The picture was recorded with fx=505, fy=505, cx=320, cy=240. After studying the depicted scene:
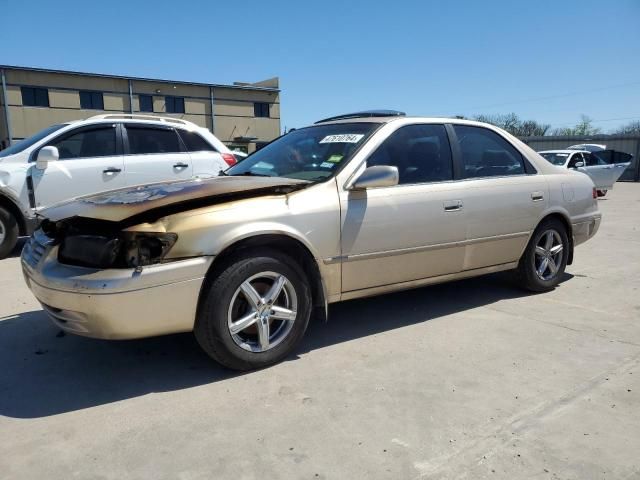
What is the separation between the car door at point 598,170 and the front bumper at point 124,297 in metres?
17.1

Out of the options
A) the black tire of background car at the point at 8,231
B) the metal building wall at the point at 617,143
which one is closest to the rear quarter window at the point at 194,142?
the black tire of background car at the point at 8,231

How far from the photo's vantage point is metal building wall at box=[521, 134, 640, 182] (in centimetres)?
2855

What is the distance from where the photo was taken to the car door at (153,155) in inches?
274

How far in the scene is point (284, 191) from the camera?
3.40 metres

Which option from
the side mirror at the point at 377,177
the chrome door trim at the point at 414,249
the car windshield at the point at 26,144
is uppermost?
the car windshield at the point at 26,144

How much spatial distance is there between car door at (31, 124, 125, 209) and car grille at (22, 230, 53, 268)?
3.19 m

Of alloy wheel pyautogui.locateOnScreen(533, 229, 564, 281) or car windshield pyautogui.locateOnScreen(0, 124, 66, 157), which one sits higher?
car windshield pyautogui.locateOnScreen(0, 124, 66, 157)

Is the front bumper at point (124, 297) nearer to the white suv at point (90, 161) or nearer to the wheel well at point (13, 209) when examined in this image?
the white suv at point (90, 161)

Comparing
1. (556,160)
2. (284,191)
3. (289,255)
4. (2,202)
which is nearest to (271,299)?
(289,255)

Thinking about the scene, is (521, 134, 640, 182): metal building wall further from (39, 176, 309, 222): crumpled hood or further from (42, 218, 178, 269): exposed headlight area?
(42, 218, 178, 269): exposed headlight area

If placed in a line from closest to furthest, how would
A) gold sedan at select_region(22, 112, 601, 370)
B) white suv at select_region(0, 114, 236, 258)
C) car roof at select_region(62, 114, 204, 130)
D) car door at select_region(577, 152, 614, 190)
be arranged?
gold sedan at select_region(22, 112, 601, 370) → white suv at select_region(0, 114, 236, 258) → car roof at select_region(62, 114, 204, 130) → car door at select_region(577, 152, 614, 190)

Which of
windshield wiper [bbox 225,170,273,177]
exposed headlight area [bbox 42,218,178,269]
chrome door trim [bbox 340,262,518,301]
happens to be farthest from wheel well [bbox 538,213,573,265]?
exposed headlight area [bbox 42,218,178,269]

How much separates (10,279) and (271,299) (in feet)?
12.8

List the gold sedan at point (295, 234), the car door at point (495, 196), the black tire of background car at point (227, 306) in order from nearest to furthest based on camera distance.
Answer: the gold sedan at point (295, 234) < the black tire of background car at point (227, 306) < the car door at point (495, 196)
